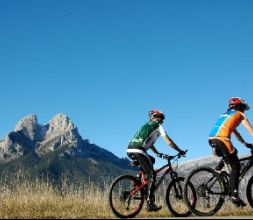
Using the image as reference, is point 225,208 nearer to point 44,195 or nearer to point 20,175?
point 44,195

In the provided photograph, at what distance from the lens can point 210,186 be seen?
39.3 feet

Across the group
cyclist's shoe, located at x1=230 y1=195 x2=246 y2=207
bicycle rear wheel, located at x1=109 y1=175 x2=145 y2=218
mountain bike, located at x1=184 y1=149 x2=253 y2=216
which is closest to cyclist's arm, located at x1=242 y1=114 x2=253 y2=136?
mountain bike, located at x1=184 y1=149 x2=253 y2=216

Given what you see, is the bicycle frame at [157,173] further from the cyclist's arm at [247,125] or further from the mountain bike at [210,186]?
the cyclist's arm at [247,125]

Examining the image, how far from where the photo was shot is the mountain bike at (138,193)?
11.9 metres

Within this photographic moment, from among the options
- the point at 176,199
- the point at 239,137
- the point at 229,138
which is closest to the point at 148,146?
the point at 176,199

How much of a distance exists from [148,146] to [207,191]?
1.68 meters

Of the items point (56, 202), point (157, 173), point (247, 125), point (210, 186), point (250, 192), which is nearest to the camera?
point (247, 125)

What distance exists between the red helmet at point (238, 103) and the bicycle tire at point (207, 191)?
1.54 metres

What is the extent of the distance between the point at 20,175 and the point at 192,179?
8.24m

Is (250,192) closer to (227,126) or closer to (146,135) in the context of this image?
(227,126)

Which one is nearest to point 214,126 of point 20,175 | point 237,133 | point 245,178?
point 237,133

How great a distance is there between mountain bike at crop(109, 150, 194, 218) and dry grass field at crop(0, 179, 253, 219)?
40 cm

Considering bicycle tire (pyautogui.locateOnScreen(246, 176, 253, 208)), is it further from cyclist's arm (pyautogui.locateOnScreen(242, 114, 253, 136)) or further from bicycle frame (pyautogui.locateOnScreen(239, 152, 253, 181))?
cyclist's arm (pyautogui.locateOnScreen(242, 114, 253, 136))

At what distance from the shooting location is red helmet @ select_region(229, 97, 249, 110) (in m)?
12.0
